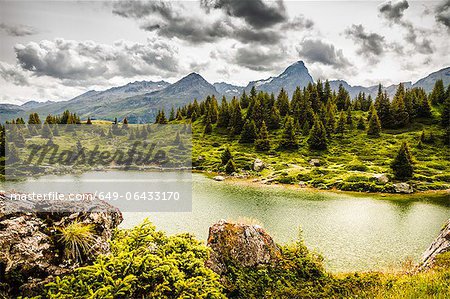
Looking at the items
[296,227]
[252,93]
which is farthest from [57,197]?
[252,93]

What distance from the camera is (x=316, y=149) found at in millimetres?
96000

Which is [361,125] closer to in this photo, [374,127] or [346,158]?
[374,127]

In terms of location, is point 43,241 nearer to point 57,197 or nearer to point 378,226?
point 57,197

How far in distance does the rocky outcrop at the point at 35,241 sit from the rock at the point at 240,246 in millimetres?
6703

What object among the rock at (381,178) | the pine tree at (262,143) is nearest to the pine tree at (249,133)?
the pine tree at (262,143)

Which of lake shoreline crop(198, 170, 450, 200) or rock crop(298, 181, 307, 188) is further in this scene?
rock crop(298, 181, 307, 188)

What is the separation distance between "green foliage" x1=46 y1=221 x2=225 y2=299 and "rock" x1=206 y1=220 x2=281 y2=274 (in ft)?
17.2

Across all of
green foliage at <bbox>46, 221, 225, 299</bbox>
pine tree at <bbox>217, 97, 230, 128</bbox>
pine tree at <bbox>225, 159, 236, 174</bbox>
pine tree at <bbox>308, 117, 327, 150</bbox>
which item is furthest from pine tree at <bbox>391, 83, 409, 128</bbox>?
green foliage at <bbox>46, 221, 225, 299</bbox>

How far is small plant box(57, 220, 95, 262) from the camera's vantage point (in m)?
8.84

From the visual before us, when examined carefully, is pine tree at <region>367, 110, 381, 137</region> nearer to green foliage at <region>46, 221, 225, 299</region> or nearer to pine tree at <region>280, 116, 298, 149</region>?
pine tree at <region>280, 116, 298, 149</region>

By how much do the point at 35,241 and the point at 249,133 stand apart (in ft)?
329

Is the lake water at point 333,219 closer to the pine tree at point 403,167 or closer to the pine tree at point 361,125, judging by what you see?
the pine tree at point 403,167

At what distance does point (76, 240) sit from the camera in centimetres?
906

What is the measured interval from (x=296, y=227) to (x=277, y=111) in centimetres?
8877
